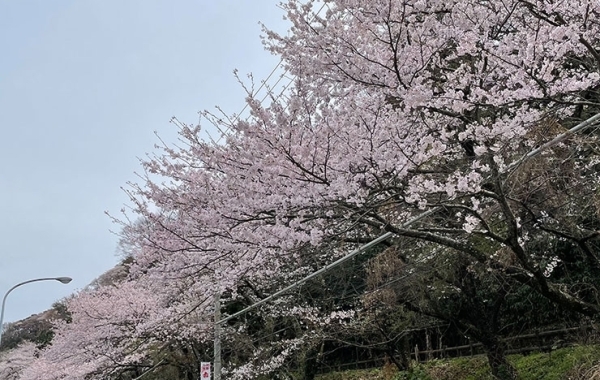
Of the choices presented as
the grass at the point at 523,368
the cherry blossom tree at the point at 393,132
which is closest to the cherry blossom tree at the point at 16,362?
the grass at the point at 523,368

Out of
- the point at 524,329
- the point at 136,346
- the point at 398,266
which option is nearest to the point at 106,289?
the point at 136,346

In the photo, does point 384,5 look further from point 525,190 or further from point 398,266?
point 398,266

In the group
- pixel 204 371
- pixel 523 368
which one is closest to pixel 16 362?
pixel 204 371

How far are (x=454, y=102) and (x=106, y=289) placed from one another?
1561 centimetres

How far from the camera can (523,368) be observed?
9.52 m

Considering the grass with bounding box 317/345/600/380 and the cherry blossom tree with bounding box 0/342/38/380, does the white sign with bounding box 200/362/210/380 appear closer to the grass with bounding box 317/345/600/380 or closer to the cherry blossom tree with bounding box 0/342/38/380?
the grass with bounding box 317/345/600/380

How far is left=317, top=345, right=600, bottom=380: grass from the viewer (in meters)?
7.06

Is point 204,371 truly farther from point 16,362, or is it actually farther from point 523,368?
point 16,362

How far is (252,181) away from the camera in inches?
191

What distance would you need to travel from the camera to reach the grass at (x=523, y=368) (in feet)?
23.2

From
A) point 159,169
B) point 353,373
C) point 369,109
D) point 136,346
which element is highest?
point 159,169

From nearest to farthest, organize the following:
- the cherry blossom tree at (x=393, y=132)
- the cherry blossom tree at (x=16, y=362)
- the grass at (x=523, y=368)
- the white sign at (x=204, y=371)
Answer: the cherry blossom tree at (x=393, y=132)
the grass at (x=523, y=368)
the white sign at (x=204, y=371)
the cherry blossom tree at (x=16, y=362)

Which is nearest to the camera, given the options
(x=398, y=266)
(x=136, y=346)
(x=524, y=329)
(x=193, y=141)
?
(x=193, y=141)

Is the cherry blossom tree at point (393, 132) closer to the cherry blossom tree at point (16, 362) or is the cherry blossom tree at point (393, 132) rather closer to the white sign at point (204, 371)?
the white sign at point (204, 371)
